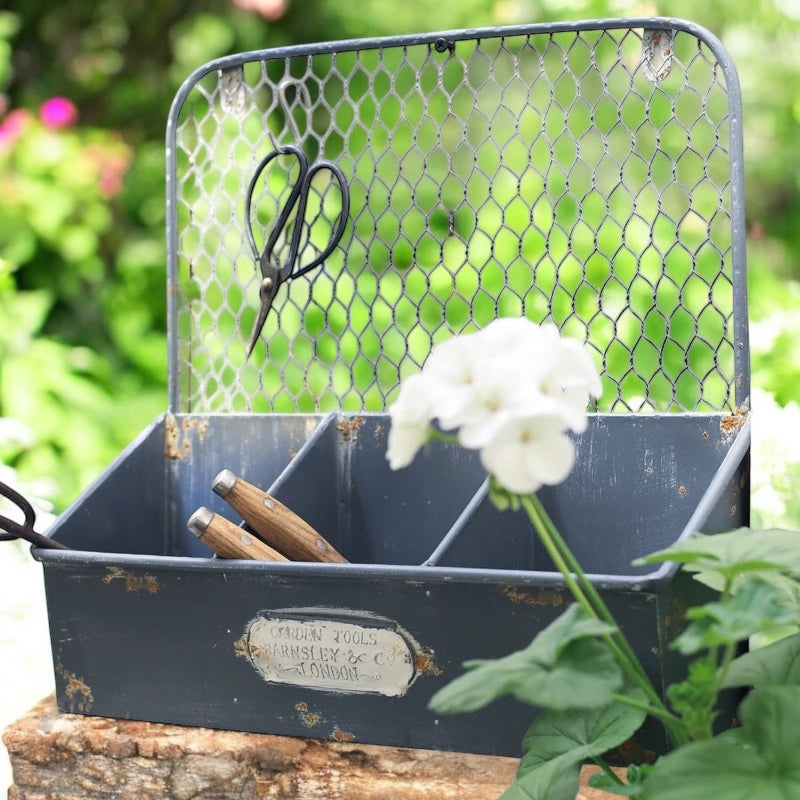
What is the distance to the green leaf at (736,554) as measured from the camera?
25.1 inches

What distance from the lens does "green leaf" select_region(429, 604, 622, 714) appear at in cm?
60

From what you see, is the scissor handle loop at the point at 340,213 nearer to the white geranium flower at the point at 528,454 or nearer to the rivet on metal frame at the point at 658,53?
the rivet on metal frame at the point at 658,53

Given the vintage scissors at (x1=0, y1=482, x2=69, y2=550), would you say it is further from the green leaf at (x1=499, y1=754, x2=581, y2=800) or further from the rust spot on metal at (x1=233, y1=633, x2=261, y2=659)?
the green leaf at (x1=499, y1=754, x2=581, y2=800)

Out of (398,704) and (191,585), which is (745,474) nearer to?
(398,704)

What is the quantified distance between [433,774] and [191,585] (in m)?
0.25

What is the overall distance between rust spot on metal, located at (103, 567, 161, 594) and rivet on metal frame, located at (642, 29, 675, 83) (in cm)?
69

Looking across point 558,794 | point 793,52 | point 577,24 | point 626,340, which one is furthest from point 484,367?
point 793,52

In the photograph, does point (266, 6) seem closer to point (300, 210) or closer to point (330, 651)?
point (300, 210)

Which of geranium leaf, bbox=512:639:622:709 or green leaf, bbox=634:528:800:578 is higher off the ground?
green leaf, bbox=634:528:800:578

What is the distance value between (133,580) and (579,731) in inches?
15.9

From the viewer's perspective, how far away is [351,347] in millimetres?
2391

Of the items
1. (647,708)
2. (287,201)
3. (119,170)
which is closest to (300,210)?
(287,201)

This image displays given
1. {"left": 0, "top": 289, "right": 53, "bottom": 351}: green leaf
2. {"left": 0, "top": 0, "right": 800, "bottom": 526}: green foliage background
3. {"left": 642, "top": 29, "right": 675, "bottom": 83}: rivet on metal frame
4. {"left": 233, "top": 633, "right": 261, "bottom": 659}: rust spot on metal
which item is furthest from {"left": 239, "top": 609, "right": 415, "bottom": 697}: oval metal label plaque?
{"left": 0, "top": 289, "right": 53, "bottom": 351}: green leaf

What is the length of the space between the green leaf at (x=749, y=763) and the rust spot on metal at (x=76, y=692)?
21.9 inches
